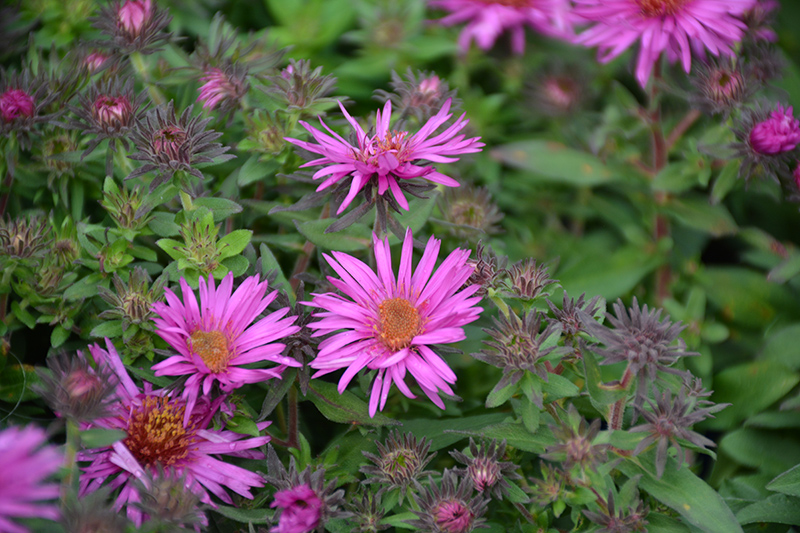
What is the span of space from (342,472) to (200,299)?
34cm

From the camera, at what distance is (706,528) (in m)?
0.94

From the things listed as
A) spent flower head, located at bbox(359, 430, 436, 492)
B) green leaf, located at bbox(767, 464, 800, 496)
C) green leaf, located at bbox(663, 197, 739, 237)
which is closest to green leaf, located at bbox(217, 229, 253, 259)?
spent flower head, located at bbox(359, 430, 436, 492)

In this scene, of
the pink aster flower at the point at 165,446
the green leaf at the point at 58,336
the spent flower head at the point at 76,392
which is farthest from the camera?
the green leaf at the point at 58,336

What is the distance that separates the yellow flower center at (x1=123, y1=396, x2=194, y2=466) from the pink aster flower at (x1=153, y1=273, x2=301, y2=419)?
52 millimetres

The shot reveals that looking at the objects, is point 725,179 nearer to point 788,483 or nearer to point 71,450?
point 788,483

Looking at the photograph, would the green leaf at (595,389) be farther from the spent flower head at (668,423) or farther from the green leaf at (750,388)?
the green leaf at (750,388)

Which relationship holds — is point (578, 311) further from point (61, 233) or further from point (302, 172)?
point (61, 233)

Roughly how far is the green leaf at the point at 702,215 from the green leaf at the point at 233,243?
1.00m

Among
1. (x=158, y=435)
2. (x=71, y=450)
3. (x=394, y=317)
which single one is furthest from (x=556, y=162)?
(x=71, y=450)

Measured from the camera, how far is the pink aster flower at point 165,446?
94 centimetres

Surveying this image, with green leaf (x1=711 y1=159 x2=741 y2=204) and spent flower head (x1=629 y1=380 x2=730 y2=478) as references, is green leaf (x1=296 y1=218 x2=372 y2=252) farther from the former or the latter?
green leaf (x1=711 y1=159 x2=741 y2=204)

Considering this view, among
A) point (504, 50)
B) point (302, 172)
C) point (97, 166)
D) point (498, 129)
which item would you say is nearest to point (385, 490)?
point (302, 172)

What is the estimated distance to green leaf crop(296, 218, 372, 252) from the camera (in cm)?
109

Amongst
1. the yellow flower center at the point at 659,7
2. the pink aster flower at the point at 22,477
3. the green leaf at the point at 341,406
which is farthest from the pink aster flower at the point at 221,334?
the yellow flower center at the point at 659,7
